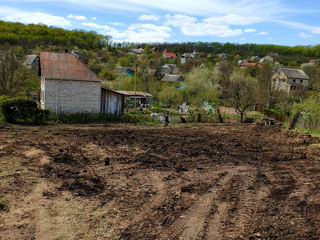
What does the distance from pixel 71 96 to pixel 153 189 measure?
15600mm

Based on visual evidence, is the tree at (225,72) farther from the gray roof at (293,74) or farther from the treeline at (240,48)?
the treeline at (240,48)

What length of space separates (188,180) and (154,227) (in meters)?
3.48

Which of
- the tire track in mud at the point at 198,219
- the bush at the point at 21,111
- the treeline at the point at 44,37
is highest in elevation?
the treeline at the point at 44,37

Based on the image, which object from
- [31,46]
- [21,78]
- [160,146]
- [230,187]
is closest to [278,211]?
[230,187]

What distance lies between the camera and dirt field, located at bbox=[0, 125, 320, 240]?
616cm

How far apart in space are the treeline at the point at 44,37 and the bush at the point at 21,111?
286 ft

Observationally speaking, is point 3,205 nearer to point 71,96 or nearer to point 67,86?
point 71,96

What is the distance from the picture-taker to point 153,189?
854 centimetres

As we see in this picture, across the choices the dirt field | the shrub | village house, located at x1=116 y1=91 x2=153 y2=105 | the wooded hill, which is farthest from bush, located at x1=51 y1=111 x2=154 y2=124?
the wooded hill

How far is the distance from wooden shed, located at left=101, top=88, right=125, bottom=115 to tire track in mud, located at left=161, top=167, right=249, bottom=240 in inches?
643

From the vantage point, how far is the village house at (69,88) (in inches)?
848

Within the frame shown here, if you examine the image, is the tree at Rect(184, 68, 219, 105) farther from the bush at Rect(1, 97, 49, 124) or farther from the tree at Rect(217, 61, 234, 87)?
the bush at Rect(1, 97, 49, 124)

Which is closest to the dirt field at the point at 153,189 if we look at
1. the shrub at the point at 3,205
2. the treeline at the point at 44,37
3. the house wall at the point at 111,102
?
the shrub at the point at 3,205

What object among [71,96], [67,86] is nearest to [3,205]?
[71,96]
